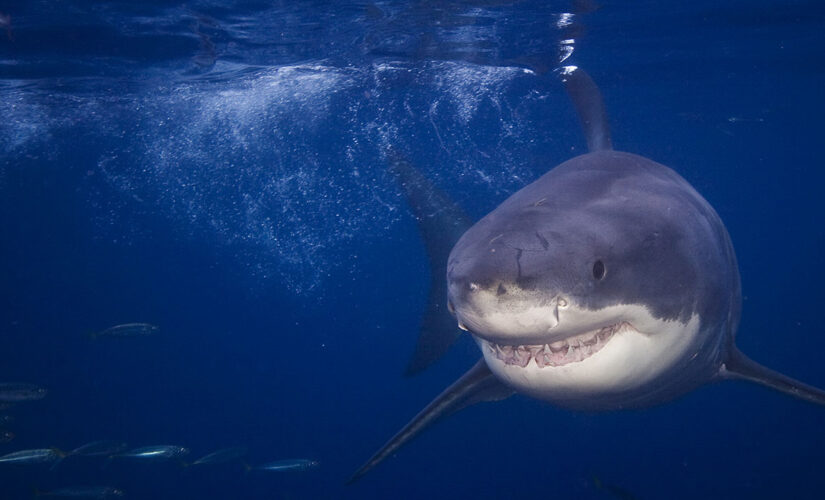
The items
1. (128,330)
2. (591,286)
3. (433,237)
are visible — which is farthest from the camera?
(128,330)

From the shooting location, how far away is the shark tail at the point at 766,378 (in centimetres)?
421

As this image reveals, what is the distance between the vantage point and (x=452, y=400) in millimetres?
4590

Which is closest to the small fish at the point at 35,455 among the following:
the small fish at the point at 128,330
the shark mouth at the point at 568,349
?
the small fish at the point at 128,330

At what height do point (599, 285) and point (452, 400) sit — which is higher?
point (599, 285)

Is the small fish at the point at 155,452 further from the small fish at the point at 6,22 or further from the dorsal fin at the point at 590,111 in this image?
the small fish at the point at 6,22

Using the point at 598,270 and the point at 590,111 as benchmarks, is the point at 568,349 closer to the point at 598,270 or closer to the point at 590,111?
the point at 598,270

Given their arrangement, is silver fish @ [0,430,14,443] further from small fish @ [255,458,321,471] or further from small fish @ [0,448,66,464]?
small fish @ [255,458,321,471]

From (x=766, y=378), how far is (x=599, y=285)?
2.92 meters

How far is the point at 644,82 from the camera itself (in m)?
24.4

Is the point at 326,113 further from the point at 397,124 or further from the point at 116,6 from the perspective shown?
the point at 116,6

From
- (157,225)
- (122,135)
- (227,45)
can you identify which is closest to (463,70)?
(227,45)

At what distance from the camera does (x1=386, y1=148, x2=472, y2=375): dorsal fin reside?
641 cm

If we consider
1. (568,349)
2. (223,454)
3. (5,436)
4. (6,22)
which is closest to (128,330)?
(5,436)

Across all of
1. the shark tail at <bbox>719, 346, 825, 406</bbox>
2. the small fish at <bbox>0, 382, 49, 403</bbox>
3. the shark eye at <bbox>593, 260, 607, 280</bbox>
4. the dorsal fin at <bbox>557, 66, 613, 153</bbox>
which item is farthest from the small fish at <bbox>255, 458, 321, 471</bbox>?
the shark eye at <bbox>593, 260, 607, 280</bbox>
